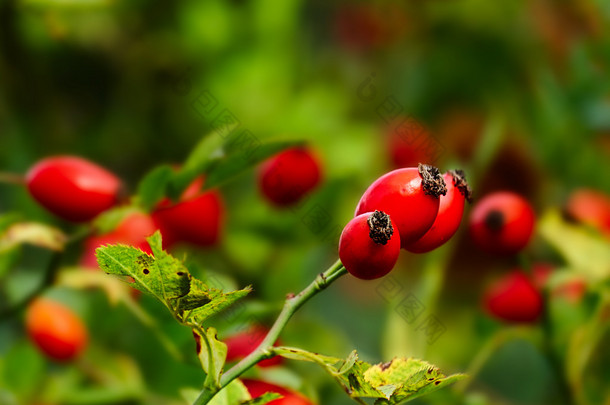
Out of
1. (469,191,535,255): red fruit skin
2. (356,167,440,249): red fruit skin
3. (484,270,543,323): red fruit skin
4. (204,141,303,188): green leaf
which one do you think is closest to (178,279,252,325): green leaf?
(356,167,440,249): red fruit skin

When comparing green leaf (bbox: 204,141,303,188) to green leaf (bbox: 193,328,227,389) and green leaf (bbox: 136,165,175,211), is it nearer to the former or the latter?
green leaf (bbox: 136,165,175,211)

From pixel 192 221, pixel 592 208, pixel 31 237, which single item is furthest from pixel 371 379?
pixel 592 208

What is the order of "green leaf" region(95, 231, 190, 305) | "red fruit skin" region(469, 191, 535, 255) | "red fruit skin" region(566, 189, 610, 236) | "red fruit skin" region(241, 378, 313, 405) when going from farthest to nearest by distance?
1. "red fruit skin" region(566, 189, 610, 236)
2. "red fruit skin" region(469, 191, 535, 255)
3. "red fruit skin" region(241, 378, 313, 405)
4. "green leaf" region(95, 231, 190, 305)

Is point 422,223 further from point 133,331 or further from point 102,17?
point 102,17

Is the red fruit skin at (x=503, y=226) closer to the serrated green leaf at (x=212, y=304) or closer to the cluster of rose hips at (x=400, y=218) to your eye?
the cluster of rose hips at (x=400, y=218)

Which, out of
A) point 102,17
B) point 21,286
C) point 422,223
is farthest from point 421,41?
point 422,223
